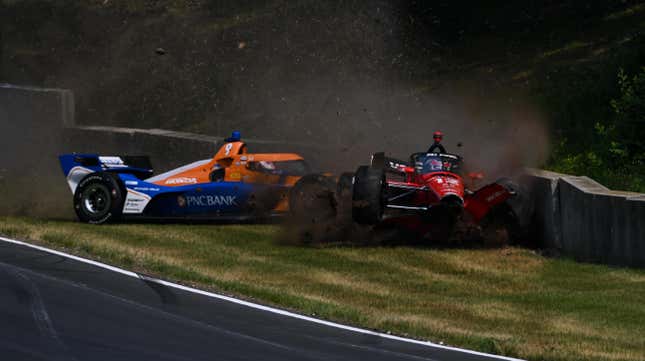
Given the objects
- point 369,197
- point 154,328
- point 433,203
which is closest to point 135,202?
point 369,197

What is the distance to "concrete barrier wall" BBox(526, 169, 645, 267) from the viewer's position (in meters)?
15.4

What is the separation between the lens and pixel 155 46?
39906mm

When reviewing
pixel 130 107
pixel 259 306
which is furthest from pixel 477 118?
pixel 259 306

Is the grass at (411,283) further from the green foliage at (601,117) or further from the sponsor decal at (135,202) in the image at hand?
the green foliage at (601,117)

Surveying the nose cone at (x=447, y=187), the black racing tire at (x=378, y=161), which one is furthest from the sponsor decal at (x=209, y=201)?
the nose cone at (x=447, y=187)

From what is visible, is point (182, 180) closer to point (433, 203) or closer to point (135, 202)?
point (135, 202)

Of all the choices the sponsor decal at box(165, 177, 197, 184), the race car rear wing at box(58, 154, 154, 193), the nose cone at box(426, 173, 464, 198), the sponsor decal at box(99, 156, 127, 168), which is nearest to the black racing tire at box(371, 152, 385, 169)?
the nose cone at box(426, 173, 464, 198)

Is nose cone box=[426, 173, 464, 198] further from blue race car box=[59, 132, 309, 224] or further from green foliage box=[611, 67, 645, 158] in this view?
green foliage box=[611, 67, 645, 158]

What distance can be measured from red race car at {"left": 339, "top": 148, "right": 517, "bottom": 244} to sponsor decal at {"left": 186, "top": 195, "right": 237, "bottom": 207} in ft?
7.67

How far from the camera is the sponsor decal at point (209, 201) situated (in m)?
19.6

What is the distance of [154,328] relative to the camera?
36.7 feet

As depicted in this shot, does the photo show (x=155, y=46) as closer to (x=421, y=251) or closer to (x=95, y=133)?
(x=95, y=133)

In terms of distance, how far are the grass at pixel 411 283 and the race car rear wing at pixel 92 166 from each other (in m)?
1.20

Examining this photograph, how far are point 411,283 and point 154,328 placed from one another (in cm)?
472
